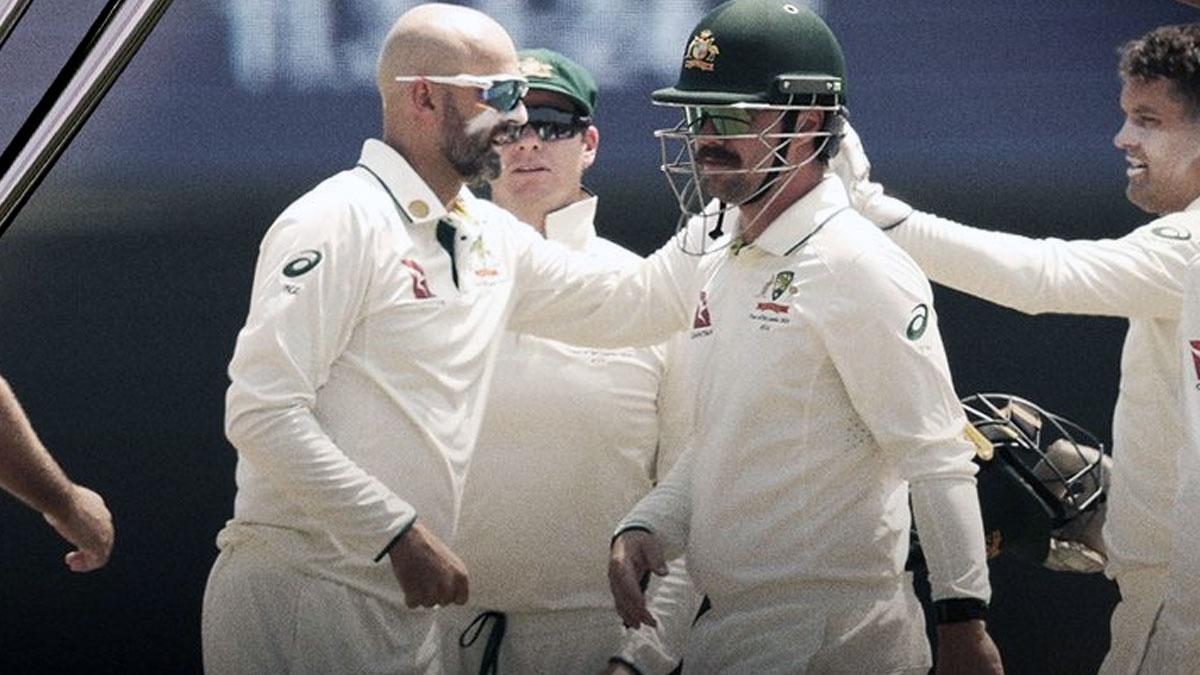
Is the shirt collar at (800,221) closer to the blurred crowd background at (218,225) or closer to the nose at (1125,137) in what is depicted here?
the blurred crowd background at (218,225)

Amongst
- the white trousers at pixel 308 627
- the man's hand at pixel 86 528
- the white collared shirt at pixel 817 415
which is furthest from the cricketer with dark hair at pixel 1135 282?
the man's hand at pixel 86 528

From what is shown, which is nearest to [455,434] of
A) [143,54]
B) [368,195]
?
[368,195]

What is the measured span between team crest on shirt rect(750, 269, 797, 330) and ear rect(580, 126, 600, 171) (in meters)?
0.64

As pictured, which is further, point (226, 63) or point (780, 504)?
point (226, 63)

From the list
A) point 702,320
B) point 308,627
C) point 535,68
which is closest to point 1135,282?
point 702,320

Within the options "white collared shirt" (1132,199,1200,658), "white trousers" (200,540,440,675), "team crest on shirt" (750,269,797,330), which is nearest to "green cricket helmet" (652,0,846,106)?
"team crest on shirt" (750,269,797,330)

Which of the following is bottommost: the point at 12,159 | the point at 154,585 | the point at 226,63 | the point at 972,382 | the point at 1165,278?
the point at 154,585

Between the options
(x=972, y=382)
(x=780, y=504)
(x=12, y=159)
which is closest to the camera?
(x=12, y=159)

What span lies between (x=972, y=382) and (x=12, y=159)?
2.02 metres

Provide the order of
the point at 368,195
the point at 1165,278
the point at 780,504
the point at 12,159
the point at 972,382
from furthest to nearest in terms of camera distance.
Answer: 1. the point at 972,382
2. the point at 1165,278
3. the point at 368,195
4. the point at 780,504
5. the point at 12,159

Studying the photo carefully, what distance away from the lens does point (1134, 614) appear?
3242mm

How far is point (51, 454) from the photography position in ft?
10.9

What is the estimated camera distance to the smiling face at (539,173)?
3311 mm

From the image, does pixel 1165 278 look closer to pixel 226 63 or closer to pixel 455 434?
pixel 455 434
